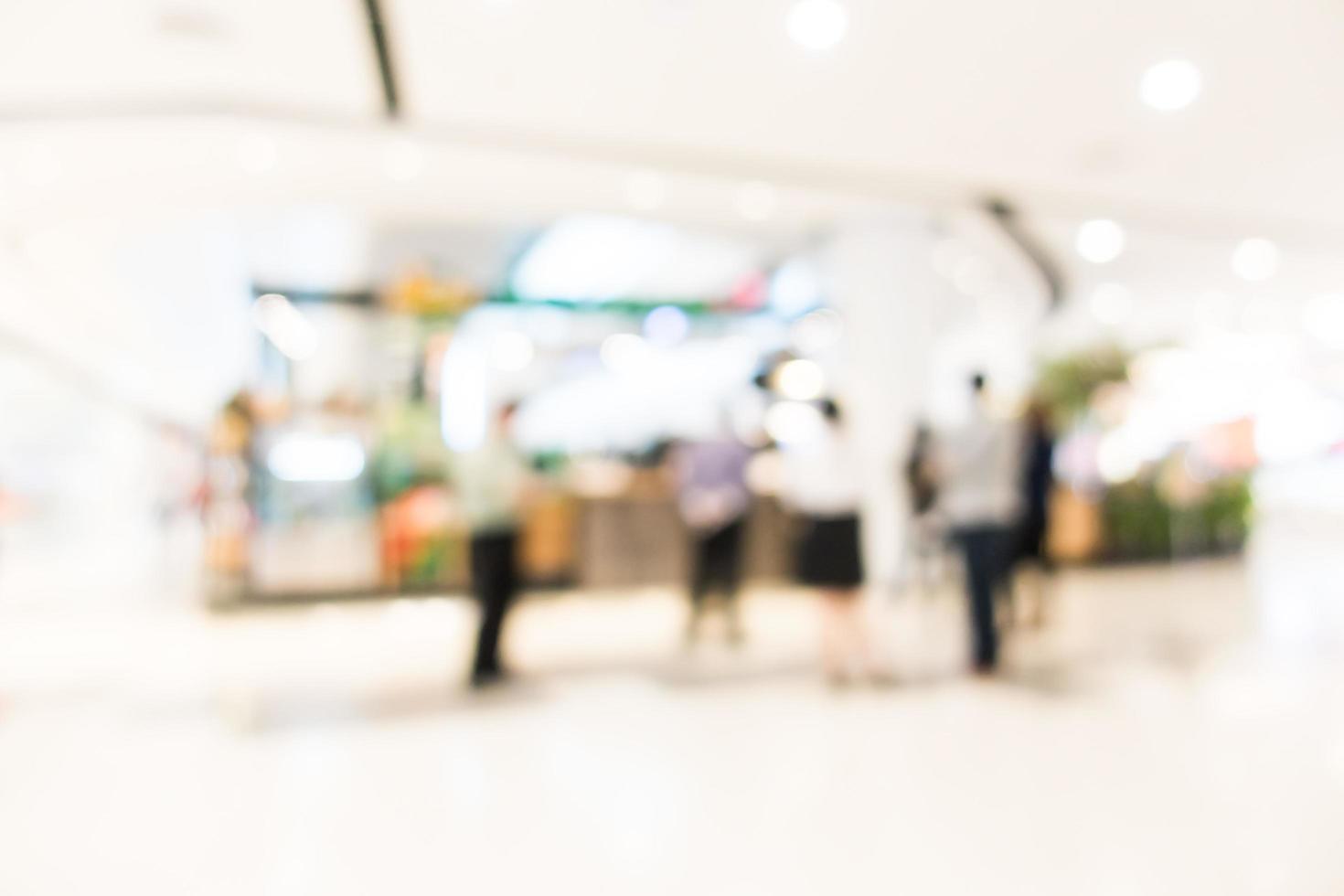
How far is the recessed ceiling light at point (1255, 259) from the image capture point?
802 centimetres

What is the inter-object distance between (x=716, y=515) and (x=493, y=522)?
136 cm

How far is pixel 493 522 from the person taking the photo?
413 cm

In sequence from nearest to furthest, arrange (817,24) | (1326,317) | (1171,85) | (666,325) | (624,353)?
(817,24), (1171,85), (666,325), (624,353), (1326,317)

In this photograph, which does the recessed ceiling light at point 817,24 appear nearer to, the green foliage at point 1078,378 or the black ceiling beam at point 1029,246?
the black ceiling beam at point 1029,246

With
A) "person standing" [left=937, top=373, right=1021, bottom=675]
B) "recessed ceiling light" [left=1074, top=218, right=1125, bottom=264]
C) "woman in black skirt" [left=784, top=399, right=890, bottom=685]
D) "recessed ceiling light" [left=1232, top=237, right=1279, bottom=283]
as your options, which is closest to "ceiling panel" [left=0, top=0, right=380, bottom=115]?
"woman in black skirt" [left=784, top=399, right=890, bottom=685]

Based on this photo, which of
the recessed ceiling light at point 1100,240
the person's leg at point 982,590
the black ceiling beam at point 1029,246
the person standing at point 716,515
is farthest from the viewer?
the recessed ceiling light at point 1100,240

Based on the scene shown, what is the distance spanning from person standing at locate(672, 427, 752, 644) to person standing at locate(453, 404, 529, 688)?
3.53 ft

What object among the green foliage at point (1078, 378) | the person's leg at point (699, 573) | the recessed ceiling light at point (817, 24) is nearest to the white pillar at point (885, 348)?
the person's leg at point (699, 573)

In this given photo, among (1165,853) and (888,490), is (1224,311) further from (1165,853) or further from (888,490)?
(1165,853)

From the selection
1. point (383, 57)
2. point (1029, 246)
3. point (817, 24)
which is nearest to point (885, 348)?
point (1029, 246)

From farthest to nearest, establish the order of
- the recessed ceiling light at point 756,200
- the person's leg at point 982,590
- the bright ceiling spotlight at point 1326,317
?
the bright ceiling spotlight at point 1326,317 → the recessed ceiling light at point 756,200 → the person's leg at point 982,590

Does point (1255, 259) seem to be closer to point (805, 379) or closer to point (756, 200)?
point (805, 379)

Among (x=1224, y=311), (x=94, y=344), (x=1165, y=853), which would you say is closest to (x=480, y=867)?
(x=1165, y=853)

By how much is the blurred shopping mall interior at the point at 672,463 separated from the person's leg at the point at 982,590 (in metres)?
0.03
